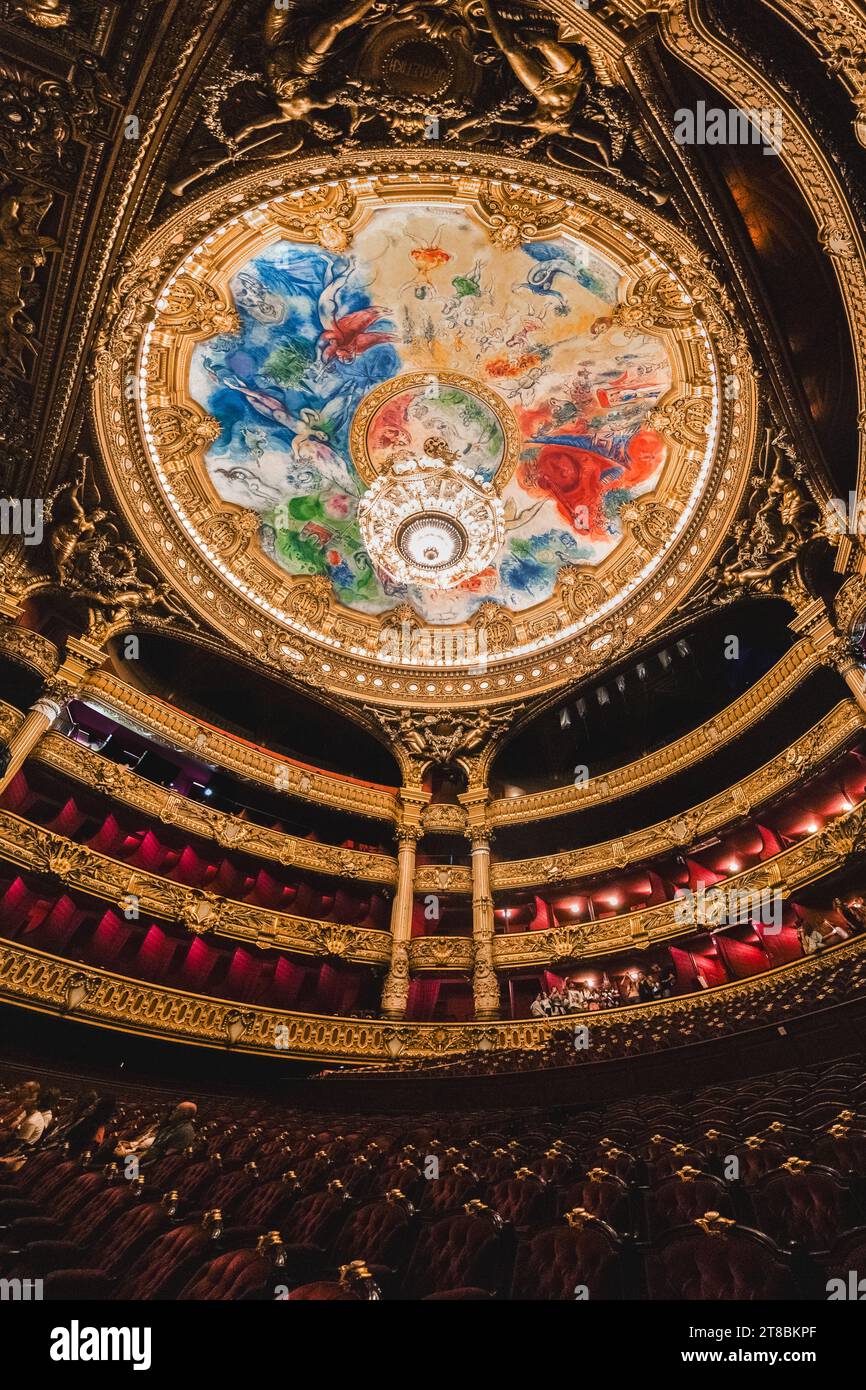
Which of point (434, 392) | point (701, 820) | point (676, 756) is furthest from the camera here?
point (434, 392)

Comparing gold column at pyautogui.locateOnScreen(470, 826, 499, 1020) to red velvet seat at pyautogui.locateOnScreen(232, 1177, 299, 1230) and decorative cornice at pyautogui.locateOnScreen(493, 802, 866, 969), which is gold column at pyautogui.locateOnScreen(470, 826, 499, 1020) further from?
red velvet seat at pyautogui.locateOnScreen(232, 1177, 299, 1230)

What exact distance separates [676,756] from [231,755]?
8946 millimetres

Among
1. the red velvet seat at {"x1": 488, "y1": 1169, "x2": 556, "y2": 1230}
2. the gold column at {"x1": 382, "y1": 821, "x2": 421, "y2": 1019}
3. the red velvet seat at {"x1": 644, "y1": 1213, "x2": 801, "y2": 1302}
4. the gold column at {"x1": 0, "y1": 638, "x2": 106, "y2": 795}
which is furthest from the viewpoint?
the gold column at {"x1": 382, "y1": 821, "x2": 421, "y2": 1019}

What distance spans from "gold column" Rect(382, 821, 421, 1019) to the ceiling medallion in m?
3.64

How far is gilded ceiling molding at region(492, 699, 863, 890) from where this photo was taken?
10.1 metres

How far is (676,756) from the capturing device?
42.1ft

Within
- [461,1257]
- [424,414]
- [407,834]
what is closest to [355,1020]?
[407,834]

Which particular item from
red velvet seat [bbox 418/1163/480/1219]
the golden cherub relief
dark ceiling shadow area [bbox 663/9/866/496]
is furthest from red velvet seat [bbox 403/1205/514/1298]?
the golden cherub relief

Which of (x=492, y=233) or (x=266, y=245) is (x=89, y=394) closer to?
(x=266, y=245)

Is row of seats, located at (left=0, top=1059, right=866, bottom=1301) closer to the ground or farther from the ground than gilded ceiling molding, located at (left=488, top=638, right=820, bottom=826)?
closer to the ground

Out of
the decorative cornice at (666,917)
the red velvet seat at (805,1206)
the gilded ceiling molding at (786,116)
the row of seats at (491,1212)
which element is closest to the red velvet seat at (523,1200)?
the row of seats at (491,1212)

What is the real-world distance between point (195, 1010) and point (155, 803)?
3.83 metres

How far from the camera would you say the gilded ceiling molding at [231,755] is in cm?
1215

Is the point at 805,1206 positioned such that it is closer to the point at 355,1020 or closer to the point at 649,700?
the point at 355,1020
